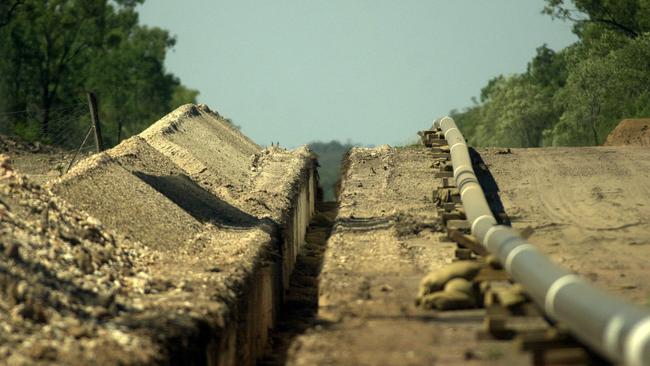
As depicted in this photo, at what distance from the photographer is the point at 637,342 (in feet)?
24.9

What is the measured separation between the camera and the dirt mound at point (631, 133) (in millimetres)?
31234

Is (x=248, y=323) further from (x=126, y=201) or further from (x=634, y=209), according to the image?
(x=634, y=209)

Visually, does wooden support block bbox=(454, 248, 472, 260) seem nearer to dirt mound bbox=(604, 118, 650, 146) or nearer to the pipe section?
the pipe section

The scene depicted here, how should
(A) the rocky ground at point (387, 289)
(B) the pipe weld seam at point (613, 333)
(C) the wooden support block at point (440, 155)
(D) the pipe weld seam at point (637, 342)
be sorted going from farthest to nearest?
1. (C) the wooden support block at point (440, 155)
2. (A) the rocky ground at point (387, 289)
3. (B) the pipe weld seam at point (613, 333)
4. (D) the pipe weld seam at point (637, 342)

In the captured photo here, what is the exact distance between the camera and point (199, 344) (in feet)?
35.4

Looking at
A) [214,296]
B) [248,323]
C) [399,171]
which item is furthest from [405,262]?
[399,171]

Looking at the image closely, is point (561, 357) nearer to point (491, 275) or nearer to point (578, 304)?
point (578, 304)

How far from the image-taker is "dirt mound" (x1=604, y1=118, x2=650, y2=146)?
31.2m

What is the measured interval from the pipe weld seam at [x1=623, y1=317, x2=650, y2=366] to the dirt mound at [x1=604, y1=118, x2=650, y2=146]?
78.6ft

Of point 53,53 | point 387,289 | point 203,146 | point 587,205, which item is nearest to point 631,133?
point 203,146

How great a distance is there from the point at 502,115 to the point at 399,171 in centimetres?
4837

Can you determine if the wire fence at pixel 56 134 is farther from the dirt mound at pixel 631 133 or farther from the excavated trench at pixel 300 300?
the dirt mound at pixel 631 133

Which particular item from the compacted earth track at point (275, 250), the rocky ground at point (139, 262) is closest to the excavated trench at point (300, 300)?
the compacted earth track at point (275, 250)

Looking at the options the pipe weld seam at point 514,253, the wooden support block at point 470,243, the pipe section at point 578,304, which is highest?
the wooden support block at point 470,243
